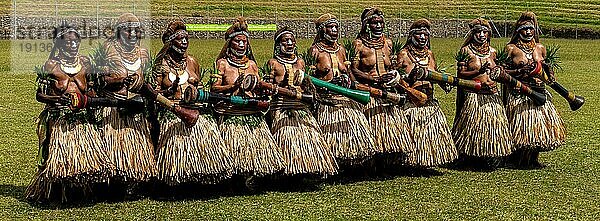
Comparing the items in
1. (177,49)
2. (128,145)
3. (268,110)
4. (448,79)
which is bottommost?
(128,145)

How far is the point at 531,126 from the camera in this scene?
27.2 ft

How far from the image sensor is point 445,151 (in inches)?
315

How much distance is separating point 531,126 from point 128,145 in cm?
385

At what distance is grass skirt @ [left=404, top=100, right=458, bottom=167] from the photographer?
Result: 7910 mm

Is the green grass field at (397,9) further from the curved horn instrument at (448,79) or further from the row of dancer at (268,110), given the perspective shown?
the curved horn instrument at (448,79)

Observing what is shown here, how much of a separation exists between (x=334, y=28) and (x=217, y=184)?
1.65 m

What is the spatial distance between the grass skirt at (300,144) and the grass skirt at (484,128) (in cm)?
164

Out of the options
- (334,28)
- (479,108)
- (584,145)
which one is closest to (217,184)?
(334,28)

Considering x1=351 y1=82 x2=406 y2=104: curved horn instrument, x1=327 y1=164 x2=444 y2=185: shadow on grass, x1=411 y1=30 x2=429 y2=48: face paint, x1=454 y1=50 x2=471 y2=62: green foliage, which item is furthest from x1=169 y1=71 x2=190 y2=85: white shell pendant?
x1=454 y1=50 x2=471 y2=62: green foliage

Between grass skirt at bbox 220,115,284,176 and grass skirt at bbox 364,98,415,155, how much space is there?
1145 millimetres

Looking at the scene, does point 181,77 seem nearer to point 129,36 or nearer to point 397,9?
point 129,36

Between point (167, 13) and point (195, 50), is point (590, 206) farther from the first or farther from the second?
point (167, 13)

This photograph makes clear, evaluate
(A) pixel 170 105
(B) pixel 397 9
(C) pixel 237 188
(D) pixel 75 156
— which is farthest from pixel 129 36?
(B) pixel 397 9

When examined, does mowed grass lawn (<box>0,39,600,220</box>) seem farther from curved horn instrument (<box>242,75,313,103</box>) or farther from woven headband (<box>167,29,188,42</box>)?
woven headband (<box>167,29,188,42</box>)
